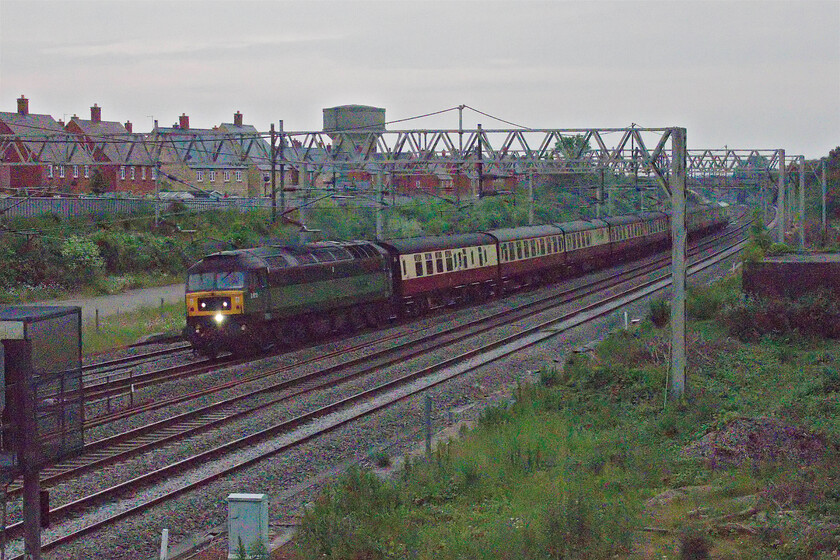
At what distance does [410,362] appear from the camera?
964 inches

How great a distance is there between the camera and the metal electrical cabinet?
10.6m

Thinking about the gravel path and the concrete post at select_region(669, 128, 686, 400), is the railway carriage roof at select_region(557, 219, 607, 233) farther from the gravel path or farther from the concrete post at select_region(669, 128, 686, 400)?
the concrete post at select_region(669, 128, 686, 400)

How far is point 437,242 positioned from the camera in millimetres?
35000

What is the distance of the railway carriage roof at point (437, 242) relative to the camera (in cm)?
3266

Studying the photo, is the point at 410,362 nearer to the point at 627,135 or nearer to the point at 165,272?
the point at 627,135

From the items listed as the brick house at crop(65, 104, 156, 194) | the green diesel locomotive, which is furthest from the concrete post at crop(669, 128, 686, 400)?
the brick house at crop(65, 104, 156, 194)

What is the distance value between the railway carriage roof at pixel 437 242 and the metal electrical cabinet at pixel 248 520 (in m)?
21.6

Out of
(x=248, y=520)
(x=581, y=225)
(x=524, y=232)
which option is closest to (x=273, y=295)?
(x=248, y=520)

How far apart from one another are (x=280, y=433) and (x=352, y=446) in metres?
1.55

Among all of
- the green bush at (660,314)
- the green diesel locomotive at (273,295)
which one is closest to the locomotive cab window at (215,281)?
the green diesel locomotive at (273,295)

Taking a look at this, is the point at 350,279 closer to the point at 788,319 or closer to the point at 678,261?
the point at 788,319

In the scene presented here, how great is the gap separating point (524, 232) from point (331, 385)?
22.1m

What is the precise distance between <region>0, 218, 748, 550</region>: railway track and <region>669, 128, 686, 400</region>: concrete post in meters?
5.46

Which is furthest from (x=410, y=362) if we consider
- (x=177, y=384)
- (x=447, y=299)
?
(x=447, y=299)
